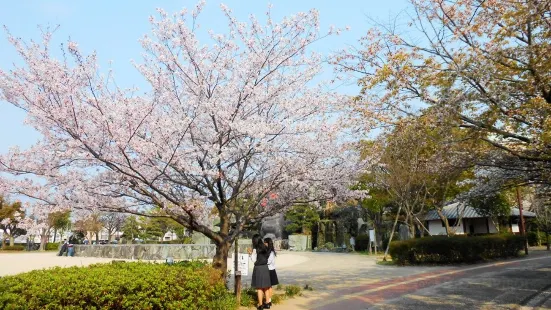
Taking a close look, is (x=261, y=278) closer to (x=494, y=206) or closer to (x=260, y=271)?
(x=260, y=271)

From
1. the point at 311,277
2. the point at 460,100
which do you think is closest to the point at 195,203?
the point at 460,100

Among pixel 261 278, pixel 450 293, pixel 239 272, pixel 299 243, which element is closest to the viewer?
pixel 261 278

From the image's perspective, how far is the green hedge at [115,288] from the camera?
481 cm

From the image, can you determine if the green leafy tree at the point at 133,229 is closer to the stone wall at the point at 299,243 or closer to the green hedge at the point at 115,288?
the stone wall at the point at 299,243

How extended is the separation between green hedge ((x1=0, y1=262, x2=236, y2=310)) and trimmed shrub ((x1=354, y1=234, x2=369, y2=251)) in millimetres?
24153

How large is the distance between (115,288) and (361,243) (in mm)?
26333

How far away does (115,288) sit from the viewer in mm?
5211

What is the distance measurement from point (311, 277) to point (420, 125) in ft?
22.6

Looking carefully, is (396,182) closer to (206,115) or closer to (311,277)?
(311,277)

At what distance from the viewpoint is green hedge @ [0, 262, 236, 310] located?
481 cm

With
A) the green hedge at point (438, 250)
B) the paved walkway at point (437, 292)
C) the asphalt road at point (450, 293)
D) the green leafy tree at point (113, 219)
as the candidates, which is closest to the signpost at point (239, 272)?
the paved walkway at point (437, 292)

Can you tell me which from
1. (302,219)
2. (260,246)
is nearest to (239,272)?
(260,246)

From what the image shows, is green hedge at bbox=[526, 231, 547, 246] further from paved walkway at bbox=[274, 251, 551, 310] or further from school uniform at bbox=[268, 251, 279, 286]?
school uniform at bbox=[268, 251, 279, 286]

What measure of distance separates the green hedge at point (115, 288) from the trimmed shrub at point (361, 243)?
24153mm
